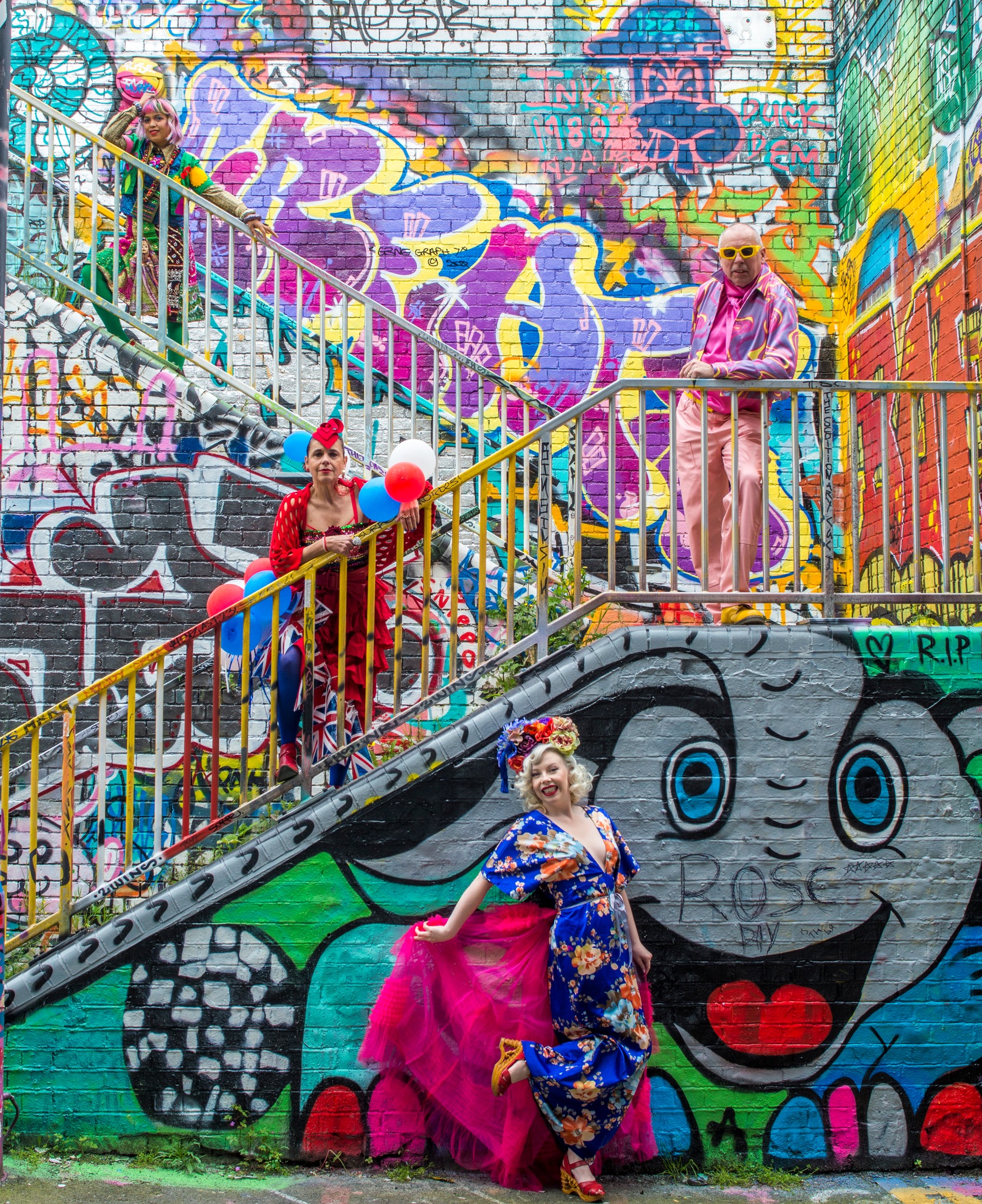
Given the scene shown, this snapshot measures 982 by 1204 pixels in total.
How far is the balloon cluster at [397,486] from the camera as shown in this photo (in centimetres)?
448

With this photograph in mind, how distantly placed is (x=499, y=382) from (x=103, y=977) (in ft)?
15.1

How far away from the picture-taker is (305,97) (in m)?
9.33

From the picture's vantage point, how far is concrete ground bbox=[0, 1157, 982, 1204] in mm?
3998

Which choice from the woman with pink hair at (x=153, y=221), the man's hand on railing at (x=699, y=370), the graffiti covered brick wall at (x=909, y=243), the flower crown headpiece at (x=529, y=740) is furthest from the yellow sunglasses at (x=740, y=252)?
the woman with pink hair at (x=153, y=221)

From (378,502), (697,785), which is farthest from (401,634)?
(697,785)

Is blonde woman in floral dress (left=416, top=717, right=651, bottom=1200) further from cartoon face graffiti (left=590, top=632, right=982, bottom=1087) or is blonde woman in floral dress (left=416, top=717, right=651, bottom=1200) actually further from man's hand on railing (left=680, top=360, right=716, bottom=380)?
man's hand on railing (left=680, top=360, right=716, bottom=380)

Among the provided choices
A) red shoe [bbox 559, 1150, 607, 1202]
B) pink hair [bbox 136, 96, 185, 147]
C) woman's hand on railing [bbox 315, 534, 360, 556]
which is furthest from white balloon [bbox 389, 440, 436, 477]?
pink hair [bbox 136, 96, 185, 147]

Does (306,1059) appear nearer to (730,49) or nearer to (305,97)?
(305,97)

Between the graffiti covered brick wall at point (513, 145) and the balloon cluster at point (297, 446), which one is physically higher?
the graffiti covered brick wall at point (513, 145)

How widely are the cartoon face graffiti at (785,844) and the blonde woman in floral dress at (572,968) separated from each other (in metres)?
0.44

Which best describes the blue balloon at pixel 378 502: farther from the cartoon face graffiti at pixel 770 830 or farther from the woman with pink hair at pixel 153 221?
the woman with pink hair at pixel 153 221

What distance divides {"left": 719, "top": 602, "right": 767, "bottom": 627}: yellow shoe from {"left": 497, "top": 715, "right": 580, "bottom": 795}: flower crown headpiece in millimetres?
1034

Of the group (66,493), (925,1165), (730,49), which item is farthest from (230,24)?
(925,1165)

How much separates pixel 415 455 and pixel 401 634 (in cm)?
75
